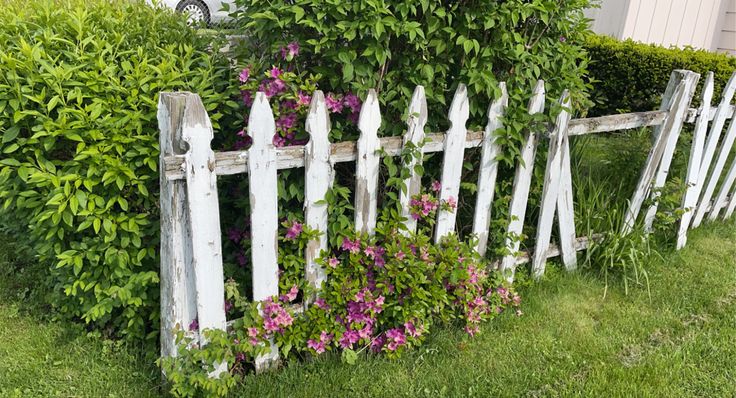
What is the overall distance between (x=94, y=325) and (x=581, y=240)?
2896mm

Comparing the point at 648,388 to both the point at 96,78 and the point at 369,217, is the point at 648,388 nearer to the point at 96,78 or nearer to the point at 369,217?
the point at 369,217

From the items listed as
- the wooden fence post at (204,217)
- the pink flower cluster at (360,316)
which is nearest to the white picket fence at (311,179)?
the wooden fence post at (204,217)

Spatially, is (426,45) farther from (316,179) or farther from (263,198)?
(263,198)

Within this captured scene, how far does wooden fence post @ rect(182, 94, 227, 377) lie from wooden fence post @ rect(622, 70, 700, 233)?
268 centimetres

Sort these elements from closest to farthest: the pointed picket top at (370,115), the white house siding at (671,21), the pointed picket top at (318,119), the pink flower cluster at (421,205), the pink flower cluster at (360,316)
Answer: the pointed picket top at (318,119) → the pointed picket top at (370,115) → the pink flower cluster at (360,316) → the pink flower cluster at (421,205) → the white house siding at (671,21)

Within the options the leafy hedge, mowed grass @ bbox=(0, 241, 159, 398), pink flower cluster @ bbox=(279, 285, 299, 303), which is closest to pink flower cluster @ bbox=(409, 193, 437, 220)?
pink flower cluster @ bbox=(279, 285, 299, 303)

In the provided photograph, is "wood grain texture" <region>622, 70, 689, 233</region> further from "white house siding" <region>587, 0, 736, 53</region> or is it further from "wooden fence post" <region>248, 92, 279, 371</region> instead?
"white house siding" <region>587, 0, 736, 53</region>

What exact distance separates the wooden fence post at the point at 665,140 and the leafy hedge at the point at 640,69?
185 cm

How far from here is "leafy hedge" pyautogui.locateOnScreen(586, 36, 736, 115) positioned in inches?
218

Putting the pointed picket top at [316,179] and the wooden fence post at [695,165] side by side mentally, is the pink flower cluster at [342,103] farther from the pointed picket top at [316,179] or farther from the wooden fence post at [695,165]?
the wooden fence post at [695,165]

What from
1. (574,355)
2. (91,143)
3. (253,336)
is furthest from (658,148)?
(91,143)

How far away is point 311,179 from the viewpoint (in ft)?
8.36

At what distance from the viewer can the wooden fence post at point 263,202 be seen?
233 cm

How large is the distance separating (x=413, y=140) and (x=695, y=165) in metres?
2.45
